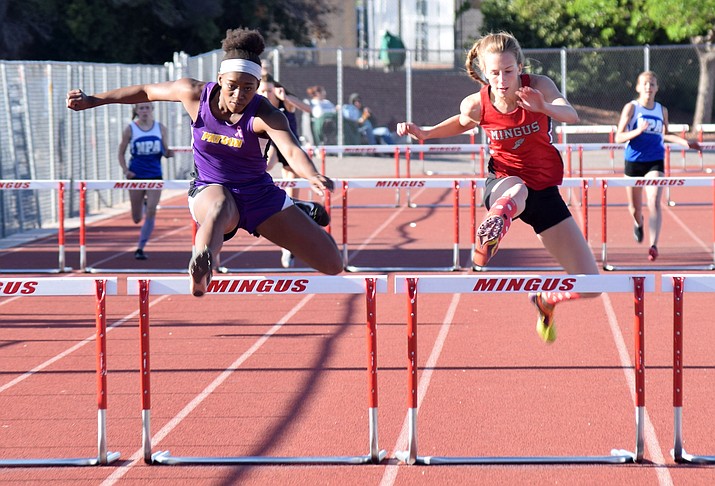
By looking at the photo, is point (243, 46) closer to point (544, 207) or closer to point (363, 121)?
point (544, 207)

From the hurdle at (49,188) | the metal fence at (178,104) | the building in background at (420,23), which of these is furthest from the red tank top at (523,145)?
the building in background at (420,23)

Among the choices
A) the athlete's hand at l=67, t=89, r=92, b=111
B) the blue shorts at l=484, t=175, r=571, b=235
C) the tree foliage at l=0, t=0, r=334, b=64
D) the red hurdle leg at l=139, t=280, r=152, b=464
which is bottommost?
the red hurdle leg at l=139, t=280, r=152, b=464

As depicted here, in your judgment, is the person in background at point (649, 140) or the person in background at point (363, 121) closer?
the person in background at point (649, 140)

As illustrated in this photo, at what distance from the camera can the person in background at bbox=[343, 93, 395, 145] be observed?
28.6m

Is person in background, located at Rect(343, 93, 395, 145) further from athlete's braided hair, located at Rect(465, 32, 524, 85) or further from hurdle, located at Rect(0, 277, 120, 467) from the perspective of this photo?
hurdle, located at Rect(0, 277, 120, 467)

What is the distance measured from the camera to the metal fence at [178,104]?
16.5 metres

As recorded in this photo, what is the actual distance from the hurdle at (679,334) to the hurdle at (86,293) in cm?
274

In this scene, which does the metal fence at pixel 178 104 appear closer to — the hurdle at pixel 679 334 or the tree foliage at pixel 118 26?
the tree foliage at pixel 118 26

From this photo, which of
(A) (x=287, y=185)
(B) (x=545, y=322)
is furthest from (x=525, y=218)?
(A) (x=287, y=185)

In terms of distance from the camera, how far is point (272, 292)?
5633 mm

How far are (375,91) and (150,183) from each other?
2214 cm

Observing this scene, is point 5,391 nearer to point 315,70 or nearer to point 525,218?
point 525,218

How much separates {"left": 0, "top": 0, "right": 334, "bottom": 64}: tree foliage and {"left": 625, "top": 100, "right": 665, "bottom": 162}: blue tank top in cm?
2093

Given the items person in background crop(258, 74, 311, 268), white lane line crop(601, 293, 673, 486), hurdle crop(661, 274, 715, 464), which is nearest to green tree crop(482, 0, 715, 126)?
person in background crop(258, 74, 311, 268)
